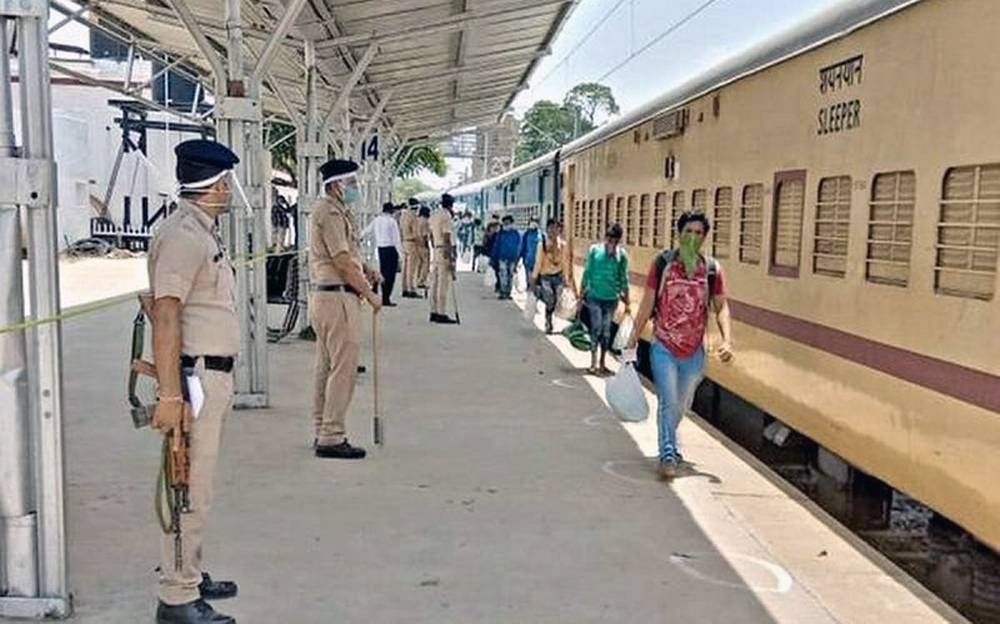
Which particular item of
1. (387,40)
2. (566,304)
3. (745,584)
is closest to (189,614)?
(745,584)

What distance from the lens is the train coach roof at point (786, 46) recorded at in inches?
234

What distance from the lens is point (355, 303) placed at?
715 centimetres

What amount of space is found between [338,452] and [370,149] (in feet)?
56.7

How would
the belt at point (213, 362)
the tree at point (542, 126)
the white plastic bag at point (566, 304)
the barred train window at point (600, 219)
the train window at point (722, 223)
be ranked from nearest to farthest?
the belt at point (213, 362), the train window at point (722, 223), the barred train window at point (600, 219), the white plastic bag at point (566, 304), the tree at point (542, 126)

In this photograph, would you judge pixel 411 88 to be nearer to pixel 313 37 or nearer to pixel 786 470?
pixel 313 37

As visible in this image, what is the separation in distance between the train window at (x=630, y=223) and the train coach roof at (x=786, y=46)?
47.8 inches

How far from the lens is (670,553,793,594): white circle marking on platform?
16.4 feet

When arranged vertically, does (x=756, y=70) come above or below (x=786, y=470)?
above

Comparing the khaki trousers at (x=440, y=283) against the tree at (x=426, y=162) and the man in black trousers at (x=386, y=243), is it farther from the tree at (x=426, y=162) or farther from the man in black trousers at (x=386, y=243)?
the tree at (x=426, y=162)

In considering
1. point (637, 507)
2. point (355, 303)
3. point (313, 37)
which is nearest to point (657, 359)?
point (637, 507)

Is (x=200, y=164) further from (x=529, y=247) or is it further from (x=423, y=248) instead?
(x=423, y=248)

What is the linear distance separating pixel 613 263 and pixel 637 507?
16.3 ft

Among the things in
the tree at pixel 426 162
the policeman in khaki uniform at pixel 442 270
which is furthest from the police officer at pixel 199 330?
the tree at pixel 426 162

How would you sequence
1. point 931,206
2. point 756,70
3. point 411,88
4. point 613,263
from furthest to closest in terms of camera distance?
point 411,88 → point 613,263 → point 756,70 → point 931,206
